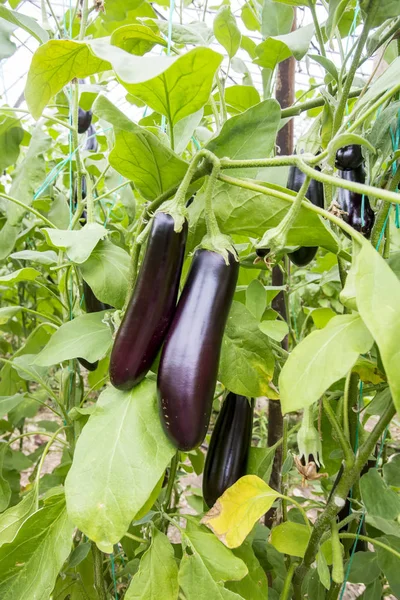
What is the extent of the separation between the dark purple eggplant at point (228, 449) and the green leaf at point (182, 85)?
0.38 metres

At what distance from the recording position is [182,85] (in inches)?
15.4

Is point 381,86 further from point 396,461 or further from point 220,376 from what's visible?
point 396,461

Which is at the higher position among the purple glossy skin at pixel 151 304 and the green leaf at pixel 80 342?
the purple glossy skin at pixel 151 304

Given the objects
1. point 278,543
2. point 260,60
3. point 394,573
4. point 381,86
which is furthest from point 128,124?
point 394,573

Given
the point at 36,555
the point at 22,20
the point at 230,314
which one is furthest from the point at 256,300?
the point at 22,20

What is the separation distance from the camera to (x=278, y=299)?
924 millimetres

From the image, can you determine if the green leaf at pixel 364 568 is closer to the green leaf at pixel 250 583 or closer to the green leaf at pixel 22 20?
the green leaf at pixel 250 583

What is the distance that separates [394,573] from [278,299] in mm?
498

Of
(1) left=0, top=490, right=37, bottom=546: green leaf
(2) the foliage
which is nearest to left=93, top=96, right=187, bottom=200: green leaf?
(2) the foliage

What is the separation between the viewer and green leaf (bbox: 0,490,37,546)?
0.62 m

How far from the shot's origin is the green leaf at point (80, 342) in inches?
20.9

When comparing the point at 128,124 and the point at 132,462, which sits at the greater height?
the point at 128,124

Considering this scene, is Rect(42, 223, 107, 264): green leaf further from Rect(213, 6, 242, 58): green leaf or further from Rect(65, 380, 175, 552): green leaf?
Rect(213, 6, 242, 58): green leaf

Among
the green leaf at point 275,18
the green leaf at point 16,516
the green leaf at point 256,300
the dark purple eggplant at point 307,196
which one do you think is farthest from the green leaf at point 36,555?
the green leaf at point 275,18
